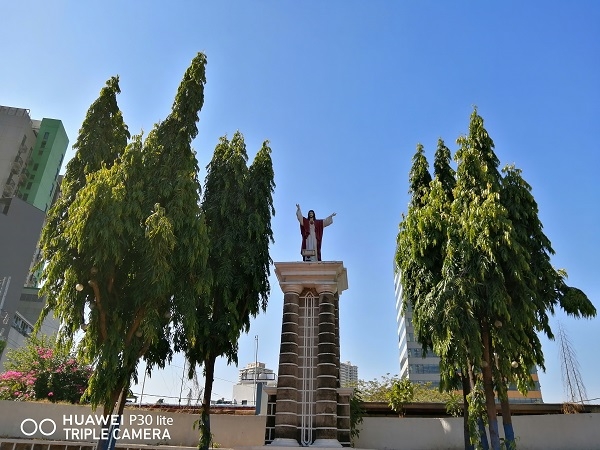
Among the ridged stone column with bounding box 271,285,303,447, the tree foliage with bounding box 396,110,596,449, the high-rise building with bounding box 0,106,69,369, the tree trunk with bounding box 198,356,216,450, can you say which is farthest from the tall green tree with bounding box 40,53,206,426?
the high-rise building with bounding box 0,106,69,369

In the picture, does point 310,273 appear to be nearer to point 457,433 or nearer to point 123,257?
point 123,257

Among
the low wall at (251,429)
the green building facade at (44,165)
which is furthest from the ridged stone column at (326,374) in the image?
the green building facade at (44,165)

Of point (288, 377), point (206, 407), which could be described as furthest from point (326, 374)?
point (206, 407)

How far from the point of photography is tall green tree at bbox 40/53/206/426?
37.3ft

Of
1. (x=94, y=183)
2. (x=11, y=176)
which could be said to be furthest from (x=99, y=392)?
(x=11, y=176)

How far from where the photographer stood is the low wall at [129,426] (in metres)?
A: 16.9

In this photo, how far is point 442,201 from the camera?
15.8 meters

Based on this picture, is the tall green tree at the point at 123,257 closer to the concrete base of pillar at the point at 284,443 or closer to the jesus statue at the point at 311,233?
the concrete base of pillar at the point at 284,443

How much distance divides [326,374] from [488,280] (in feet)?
17.7

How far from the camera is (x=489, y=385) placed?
13.4m

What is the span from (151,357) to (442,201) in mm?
10417

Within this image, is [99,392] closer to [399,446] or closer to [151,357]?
[151,357]

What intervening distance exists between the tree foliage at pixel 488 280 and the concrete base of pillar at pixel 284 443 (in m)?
4.77
